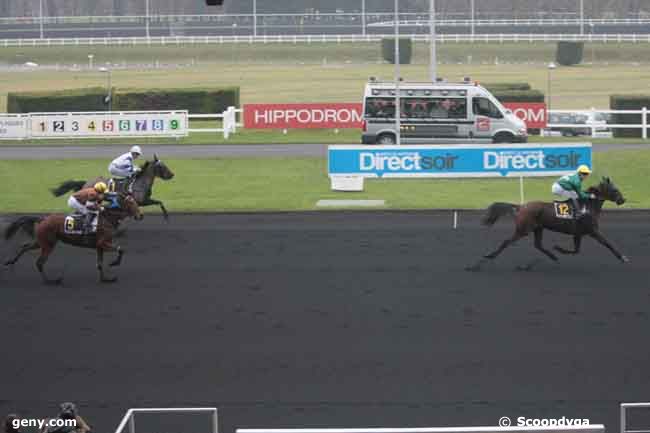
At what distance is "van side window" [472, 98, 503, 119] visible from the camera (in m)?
32.6

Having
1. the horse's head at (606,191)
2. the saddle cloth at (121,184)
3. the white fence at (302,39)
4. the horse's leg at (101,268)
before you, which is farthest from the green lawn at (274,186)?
the white fence at (302,39)

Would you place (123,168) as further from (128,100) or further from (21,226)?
(128,100)

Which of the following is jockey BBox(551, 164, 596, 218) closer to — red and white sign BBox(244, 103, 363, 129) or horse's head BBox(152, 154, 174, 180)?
horse's head BBox(152, 154, 174, 180)

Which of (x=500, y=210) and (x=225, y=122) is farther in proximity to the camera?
(x=225, y=122)

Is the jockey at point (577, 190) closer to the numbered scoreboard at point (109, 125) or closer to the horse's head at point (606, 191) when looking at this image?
the horse's head at point (606, 191)

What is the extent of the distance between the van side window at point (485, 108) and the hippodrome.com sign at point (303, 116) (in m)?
5.73

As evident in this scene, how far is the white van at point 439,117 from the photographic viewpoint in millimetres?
32531

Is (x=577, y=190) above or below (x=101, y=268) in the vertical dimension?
above

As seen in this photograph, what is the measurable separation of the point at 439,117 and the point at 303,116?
23.7ft

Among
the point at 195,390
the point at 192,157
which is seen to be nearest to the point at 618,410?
the point at 195,390

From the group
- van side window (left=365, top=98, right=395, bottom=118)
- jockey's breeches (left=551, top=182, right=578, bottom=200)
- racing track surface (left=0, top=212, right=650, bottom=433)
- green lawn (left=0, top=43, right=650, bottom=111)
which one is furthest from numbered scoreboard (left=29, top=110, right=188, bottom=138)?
jockey's breeches (left=551, top=182, right=578, bottom=200)

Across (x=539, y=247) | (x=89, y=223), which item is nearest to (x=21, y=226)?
(x=89, y=223)

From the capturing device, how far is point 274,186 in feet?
87.2

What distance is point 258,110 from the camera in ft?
127
